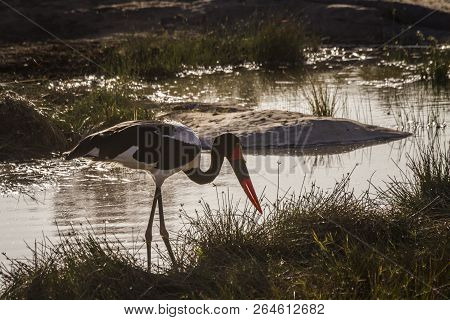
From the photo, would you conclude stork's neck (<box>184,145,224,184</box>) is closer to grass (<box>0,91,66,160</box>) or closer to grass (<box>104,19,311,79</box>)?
grass (<box>0,91,66,160</box>)

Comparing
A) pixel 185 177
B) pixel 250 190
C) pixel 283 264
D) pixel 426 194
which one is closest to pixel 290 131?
pixel 185 177

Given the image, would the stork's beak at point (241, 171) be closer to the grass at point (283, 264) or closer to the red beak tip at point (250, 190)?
the red beak tip at point (250, 190)

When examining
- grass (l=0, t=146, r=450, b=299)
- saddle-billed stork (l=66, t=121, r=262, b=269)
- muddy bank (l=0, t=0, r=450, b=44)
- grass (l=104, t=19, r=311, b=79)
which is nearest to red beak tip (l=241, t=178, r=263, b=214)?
saddle-billed stork (l=66, t=121, r=262, b=269)

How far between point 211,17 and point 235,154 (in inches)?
506

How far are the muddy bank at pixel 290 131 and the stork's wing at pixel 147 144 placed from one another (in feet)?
11.0

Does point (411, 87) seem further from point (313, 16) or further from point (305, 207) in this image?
point (305, 207)

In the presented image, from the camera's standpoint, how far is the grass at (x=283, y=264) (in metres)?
5.55

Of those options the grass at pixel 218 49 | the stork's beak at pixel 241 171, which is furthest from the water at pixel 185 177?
the grass at pixel 218 49

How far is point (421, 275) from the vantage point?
5.58 m

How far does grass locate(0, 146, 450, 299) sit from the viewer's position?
18.2 feet

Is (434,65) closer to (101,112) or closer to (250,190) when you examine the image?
(101,112)

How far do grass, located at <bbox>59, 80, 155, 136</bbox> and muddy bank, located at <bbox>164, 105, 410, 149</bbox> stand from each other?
0.80m

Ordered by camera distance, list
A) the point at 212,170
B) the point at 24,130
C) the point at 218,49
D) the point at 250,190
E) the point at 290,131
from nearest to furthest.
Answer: the point at 250,190 < the point at 212,170 < the point at 24,130 < the point at 290,131 < the point at 218,49

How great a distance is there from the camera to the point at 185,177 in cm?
973
